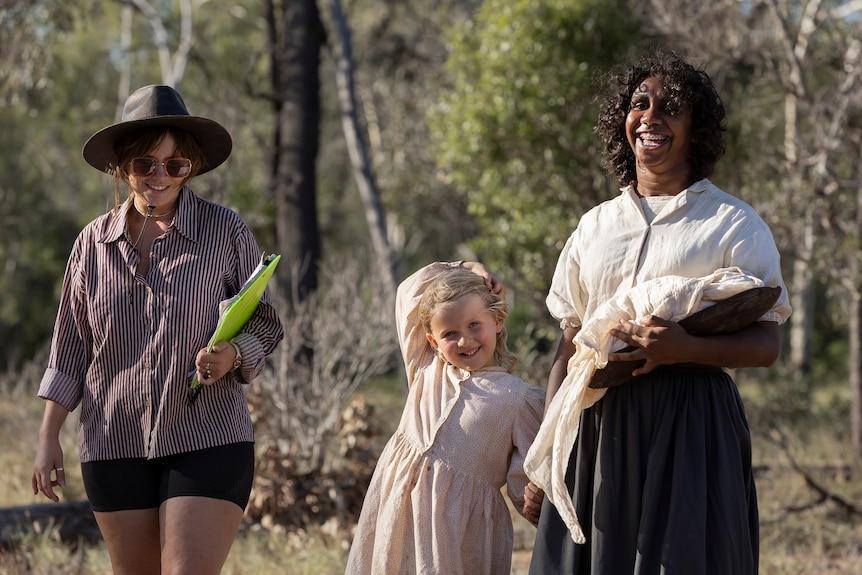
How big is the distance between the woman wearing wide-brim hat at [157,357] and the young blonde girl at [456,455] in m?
0.44

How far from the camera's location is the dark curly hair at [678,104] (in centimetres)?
288

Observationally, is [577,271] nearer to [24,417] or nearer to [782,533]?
[782,533]

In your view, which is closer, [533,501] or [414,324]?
[533,501]

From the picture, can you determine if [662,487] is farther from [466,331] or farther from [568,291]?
[466,331]

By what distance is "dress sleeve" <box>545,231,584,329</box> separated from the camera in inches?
116

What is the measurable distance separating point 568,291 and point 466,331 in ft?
1.43

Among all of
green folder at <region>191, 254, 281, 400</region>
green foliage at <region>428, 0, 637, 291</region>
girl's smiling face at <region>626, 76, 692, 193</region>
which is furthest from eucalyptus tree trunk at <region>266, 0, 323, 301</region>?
girl's smiling face at <region>626, 76, 692, 193</region>

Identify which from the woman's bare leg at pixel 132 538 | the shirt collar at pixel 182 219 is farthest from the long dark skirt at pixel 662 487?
the shirt collar at pixel 182 219

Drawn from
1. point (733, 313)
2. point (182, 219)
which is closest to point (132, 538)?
point (182, 219)

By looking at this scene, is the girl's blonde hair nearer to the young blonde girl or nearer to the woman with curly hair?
the young blonde girl

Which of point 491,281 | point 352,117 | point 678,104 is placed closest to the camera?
point 678,104

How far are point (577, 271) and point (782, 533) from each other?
4.13m

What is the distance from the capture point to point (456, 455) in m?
3.21

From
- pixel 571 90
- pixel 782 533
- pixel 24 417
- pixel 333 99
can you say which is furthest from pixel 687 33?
pixel 333 99
